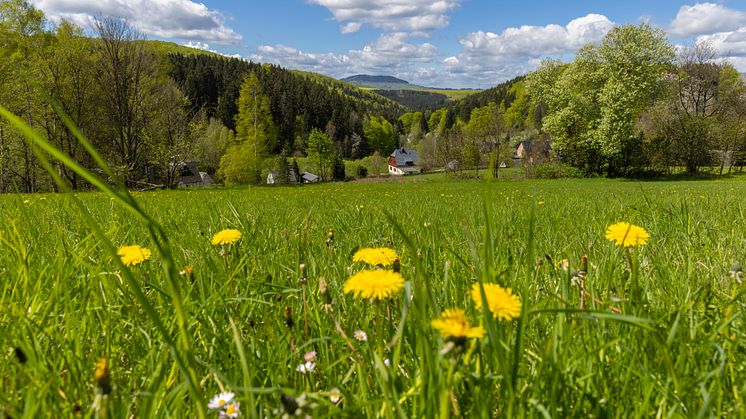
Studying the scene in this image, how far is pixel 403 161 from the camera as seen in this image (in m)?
124

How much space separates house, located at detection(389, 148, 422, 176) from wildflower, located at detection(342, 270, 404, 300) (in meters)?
114

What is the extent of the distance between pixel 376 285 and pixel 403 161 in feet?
408

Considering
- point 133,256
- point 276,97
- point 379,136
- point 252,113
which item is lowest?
point 133,256

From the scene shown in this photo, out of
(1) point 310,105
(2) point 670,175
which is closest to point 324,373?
(2) point 670,175

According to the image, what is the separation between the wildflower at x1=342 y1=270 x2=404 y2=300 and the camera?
78cm

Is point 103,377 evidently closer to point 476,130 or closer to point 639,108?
point 639,108

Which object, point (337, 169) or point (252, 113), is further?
point (337, 169)

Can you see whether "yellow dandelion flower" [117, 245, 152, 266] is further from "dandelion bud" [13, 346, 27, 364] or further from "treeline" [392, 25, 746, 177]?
"treeline" [392, 25, 746, 177]

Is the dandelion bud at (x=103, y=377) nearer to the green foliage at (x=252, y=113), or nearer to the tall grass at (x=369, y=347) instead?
the tall grass at (x=369, y=347)

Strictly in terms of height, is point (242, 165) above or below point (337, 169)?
above

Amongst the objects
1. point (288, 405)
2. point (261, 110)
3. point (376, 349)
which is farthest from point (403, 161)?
point (288, 405)

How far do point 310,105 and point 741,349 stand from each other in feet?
374

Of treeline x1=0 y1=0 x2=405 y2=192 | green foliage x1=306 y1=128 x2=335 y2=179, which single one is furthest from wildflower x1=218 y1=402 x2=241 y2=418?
green foliage x1=306 y1=128 x2=335 y2=179

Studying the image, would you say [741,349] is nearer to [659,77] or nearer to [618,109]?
[618,109]
